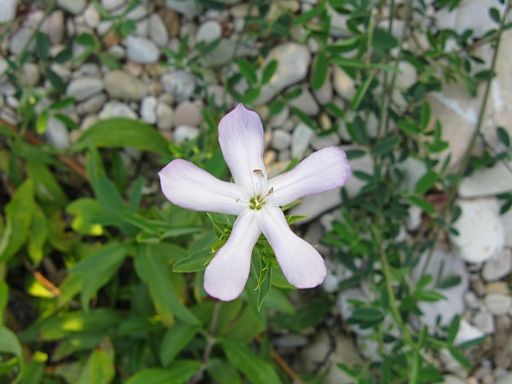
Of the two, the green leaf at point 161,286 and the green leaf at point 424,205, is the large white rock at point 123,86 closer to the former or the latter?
the green leaf at point 161,286

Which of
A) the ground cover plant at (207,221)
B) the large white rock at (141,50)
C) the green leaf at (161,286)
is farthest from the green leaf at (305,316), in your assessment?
the large white rock at (141,50)

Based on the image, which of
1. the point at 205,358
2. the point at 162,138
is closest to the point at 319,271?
the point at 205,358

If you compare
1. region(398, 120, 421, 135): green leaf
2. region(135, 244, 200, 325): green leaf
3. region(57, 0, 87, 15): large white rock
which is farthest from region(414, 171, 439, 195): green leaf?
region(57, 0, 87, 15): large white rock

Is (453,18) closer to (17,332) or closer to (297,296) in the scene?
(297,296)

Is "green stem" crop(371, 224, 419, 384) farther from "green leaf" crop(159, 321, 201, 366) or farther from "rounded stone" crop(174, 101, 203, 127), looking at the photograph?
"rounded stone" crop(174, 101, 203, 127)

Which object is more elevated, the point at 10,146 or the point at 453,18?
the point at 453,18
